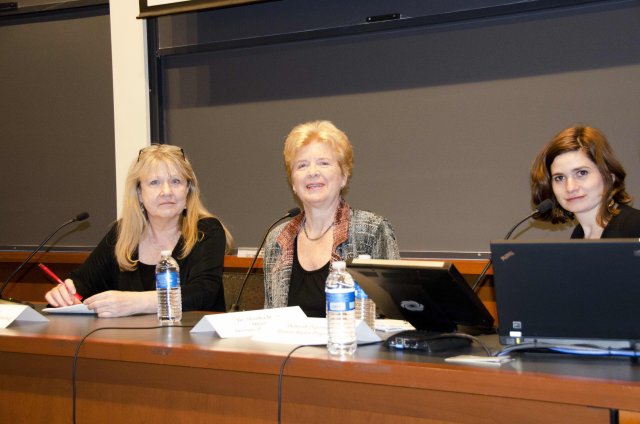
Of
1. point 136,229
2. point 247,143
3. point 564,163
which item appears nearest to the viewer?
point 564,163

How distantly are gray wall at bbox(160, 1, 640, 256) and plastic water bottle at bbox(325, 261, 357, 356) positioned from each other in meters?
2.05

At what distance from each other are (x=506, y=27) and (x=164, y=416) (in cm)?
257

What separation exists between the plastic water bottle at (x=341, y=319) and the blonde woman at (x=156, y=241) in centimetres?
113

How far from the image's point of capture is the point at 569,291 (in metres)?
1.58

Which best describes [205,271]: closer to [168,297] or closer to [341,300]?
[168,297]

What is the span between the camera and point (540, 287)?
161 centimetres

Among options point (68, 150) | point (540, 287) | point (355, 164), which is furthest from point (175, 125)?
point (540, 287)

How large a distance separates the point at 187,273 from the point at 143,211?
1.27ft

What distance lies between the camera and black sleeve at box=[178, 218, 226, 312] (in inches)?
109

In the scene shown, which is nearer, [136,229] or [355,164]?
[136,229]

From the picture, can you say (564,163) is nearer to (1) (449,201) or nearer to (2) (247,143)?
(1) (449,201)

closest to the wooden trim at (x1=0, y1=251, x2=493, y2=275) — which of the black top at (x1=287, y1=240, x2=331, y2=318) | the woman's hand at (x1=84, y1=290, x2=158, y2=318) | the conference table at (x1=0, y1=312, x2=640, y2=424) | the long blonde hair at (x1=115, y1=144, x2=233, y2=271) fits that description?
the long blonde hair at (x1=115, y1=144, x2=233, y2=271)

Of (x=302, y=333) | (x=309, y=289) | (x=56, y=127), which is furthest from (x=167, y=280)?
(x=56, y=127)

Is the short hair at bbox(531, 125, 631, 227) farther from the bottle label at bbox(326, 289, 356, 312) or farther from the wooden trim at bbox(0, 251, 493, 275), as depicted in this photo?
the wooden trim at bbox(0, 251, 493, 275)
